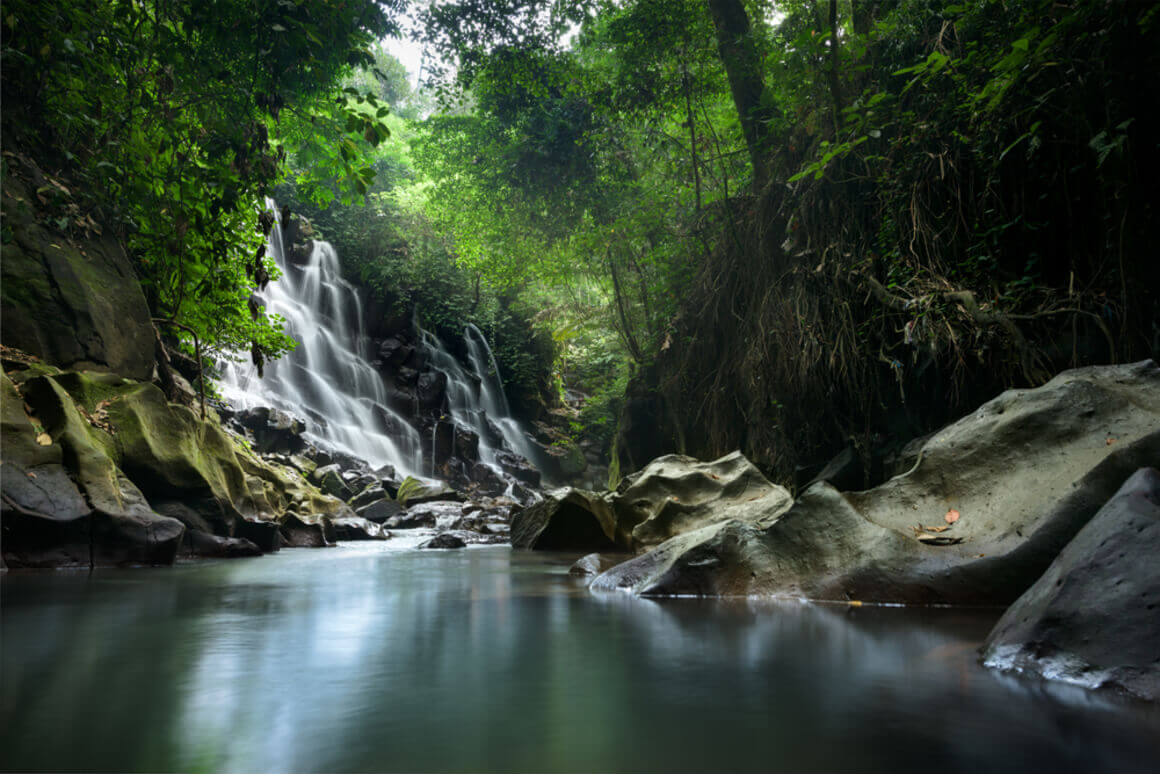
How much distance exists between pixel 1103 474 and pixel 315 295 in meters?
19.0

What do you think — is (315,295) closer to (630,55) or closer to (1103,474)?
(630,55)

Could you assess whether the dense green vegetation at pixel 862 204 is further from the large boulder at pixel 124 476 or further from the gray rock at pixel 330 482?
the large boulder at pixel 124 476

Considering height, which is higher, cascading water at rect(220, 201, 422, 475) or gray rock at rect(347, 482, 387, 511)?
cascading water at rect(220, 201, 422, 475)

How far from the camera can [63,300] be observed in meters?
5.83

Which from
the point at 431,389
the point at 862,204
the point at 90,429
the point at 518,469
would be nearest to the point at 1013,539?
the point at 862,204

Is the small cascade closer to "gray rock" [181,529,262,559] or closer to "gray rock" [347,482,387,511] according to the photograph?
"gray rock" [347,482,387,511]

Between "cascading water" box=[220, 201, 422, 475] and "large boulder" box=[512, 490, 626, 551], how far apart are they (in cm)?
829

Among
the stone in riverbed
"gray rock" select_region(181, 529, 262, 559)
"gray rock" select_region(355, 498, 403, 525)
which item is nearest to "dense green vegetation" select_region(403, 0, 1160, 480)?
"gray rock" select_region(355, 498, 403, 525)

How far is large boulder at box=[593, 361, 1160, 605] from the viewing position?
290cm

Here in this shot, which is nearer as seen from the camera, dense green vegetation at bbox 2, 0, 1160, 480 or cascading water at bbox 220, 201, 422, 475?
dense green vegetation at bbox 2, 0, 1160, 480

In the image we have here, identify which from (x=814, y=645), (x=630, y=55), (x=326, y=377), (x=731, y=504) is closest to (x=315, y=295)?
(x=326, y=377)

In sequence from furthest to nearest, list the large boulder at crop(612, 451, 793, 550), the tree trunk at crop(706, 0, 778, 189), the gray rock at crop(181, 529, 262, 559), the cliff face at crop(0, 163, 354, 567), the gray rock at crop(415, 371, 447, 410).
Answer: the gray rock at crop(415, 371, 447, 410), the tree trunk at crop(706, 0, 778, 189), the large boulder at crop(612, 451, 793, 550), the gray rock at crop(181, 529, 262, 559), the cliff face at crop(0, 163, 354, 567)

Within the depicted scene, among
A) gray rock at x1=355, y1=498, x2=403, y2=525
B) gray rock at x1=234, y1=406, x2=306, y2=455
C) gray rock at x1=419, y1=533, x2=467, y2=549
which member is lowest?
gray rock at x1=419, y1=533, x2=467, y2=549

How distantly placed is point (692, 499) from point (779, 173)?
380 cm
